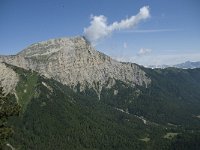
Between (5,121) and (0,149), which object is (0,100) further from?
(0,149)

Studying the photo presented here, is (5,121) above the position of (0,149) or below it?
above

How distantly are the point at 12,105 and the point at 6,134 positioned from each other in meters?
4.27

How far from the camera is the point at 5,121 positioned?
52.5m

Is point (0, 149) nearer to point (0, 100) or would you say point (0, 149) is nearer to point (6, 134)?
point (6, 134)

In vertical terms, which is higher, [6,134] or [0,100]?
[0,100]

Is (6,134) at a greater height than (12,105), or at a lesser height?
lesser

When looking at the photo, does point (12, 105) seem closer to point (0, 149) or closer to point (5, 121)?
point (5, 121)

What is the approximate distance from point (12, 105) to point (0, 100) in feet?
6.05

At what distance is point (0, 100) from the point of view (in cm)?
5353

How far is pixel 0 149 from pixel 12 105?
644 centimetres

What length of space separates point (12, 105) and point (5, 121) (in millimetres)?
2778

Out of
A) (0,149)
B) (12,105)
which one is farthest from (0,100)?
(0,149)

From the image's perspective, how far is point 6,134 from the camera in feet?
172

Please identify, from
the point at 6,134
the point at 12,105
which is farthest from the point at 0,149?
the point at 12,105
